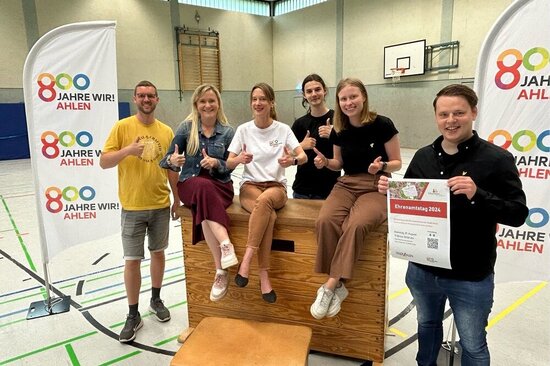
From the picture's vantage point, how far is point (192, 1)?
1395 cm

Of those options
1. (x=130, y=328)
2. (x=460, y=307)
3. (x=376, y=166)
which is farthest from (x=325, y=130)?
(x=130, y=328)

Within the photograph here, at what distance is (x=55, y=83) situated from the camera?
9.32 feet

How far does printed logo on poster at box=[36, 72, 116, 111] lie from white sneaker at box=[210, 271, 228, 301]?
171cm

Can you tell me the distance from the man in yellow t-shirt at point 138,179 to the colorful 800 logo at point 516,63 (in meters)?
2.06

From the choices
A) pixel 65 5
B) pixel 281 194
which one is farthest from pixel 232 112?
pixel 281 194

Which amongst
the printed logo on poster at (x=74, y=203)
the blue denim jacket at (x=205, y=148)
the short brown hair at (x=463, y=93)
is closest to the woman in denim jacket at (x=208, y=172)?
the blue denim jacket at (x=205, y=148)

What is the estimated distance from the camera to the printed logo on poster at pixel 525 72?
201 centimetres

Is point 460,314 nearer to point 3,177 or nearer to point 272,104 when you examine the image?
point 272,104

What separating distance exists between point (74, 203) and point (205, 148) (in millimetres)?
1394

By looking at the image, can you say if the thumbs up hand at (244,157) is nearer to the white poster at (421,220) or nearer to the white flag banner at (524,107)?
the white poster at (421,220)

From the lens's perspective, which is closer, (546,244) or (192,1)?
(546,244)

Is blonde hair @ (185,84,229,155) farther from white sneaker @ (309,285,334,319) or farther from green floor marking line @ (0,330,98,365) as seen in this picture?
green floor marking line @ (0,330,98,365)

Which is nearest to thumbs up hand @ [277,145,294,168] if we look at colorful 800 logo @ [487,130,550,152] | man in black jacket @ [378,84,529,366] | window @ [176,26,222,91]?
man in black jacket @ [378,84,529,366]

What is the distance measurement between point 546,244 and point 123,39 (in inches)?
523
